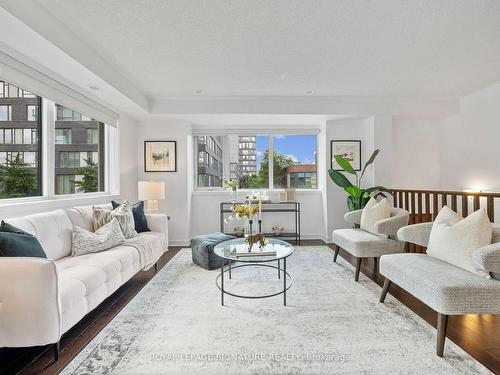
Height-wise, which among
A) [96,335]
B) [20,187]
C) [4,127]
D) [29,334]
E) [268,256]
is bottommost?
[96,335]

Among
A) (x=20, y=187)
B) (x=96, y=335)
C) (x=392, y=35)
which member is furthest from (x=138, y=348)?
(x=392, y=35)

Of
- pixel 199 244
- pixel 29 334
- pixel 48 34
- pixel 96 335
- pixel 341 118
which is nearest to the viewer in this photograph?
pixel 29 334

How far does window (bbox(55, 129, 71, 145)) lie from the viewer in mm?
3144

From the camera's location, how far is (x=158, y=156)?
4.82 meters

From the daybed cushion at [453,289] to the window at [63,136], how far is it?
375 cm

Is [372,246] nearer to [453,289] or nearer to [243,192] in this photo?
[453,289]

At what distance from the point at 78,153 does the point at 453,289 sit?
407cm

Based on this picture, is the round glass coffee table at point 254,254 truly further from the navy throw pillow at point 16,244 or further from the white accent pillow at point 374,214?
the navy throw pillow at point 16,244

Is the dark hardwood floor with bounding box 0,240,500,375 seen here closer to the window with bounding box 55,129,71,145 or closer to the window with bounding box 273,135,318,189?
the window with bounding box 55,129,71,145

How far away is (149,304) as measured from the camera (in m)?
2.41

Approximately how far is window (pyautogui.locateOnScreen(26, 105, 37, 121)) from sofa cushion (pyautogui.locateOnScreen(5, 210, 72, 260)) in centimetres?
104

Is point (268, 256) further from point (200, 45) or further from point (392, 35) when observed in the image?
point (392, 35)

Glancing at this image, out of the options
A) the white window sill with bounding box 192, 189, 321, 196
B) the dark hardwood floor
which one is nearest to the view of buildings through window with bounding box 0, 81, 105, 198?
the dark hardwood floor

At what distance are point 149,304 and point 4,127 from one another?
→ 6.83ft
